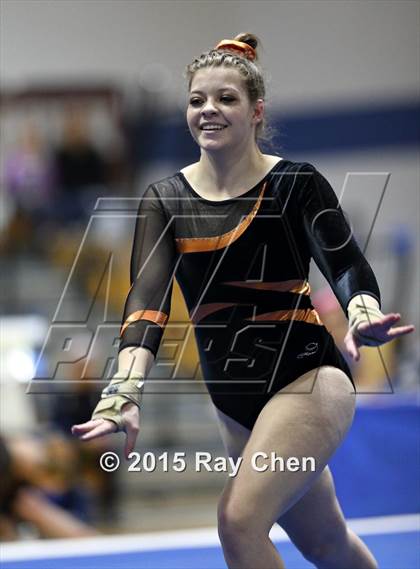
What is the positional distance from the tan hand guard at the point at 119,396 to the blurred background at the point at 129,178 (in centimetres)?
205

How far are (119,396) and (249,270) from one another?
1.24ft

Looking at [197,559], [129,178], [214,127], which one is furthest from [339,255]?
[129,178]

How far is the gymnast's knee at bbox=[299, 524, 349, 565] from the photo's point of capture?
2111mm

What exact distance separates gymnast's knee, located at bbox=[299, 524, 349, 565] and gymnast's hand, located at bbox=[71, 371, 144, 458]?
53 centimetres

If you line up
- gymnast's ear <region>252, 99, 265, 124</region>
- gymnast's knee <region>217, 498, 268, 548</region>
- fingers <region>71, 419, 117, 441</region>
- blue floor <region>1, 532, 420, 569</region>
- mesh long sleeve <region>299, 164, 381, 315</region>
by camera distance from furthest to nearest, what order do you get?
1. blue floor <region>1, 532, 420, 569</region>
2. gymnast's ear <region>252, 99, 265, 124</region>
3. mesh long sleeve <region>299, 164, 381, 315</region>
4. gymnast's knee <region>217, 498, 268, 548</region>
5. fingers <region>71, 419, 117, 441</region>

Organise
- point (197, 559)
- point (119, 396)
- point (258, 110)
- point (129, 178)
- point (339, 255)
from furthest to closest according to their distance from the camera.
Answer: point (129, 178)
point (197, 559)
point (258, 110)
point (339, 255)
point (119, 396)

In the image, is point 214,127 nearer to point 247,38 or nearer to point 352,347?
point 247,38

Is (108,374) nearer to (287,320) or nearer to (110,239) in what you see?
(287,320)

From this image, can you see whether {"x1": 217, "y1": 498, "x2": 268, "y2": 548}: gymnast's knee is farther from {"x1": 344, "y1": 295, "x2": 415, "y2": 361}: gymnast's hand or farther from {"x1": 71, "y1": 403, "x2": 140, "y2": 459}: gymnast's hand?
{"x1": 344, "y1": 295, "x2": 415, "y2": 361}: gymnast's hand

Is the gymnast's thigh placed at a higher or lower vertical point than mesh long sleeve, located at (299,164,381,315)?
lower

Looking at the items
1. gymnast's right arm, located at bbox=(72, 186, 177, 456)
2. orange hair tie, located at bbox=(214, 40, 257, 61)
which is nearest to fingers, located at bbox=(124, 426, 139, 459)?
gymnast's right arm, located at bbox=(72, 186, 177, 456)

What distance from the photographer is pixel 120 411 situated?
1.84 m

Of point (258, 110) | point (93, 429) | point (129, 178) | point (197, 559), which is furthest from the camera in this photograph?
point (129, 178)

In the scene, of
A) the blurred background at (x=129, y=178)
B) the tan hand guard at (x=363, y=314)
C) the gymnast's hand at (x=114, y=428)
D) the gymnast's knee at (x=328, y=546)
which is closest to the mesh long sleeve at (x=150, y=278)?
the gymnast's hand at (x=114, y=428)
